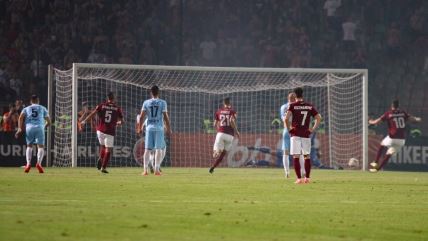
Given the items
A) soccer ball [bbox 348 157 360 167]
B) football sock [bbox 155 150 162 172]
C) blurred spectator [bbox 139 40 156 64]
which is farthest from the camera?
blurred spectator [bbox 139 40 156 64]

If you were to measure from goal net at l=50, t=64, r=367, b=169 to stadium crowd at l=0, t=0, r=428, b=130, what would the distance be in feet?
5.34

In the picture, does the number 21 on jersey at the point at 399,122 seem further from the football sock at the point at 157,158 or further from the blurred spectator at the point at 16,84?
the blurred spectator at the point at 16,84

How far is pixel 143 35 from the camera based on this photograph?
136 feet

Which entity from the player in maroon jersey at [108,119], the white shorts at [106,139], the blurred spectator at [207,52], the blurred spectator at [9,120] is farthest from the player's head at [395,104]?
the blurred spectator at [9,120]

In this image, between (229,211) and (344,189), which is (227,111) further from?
(229,211)

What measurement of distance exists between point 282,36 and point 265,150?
7845 millimetres

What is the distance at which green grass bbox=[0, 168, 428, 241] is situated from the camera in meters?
11.5

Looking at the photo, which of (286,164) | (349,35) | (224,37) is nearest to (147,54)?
(224,37)

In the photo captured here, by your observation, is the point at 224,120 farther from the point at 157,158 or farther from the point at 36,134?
the point at 36,134

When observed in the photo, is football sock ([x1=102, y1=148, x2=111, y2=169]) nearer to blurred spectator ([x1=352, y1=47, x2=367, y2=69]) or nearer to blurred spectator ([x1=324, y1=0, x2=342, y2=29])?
blurred spectator ([x1=352, y1=47, x2=367, y2=69])

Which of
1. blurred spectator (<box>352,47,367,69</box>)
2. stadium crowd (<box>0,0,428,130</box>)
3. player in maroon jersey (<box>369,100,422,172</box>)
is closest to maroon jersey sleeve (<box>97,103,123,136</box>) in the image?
stadium crowd (<box>0,0,428,130</box>)

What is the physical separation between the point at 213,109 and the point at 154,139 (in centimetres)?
1014

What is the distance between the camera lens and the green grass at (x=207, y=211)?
37.6ft

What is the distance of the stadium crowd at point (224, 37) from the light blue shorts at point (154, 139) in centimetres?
1070
